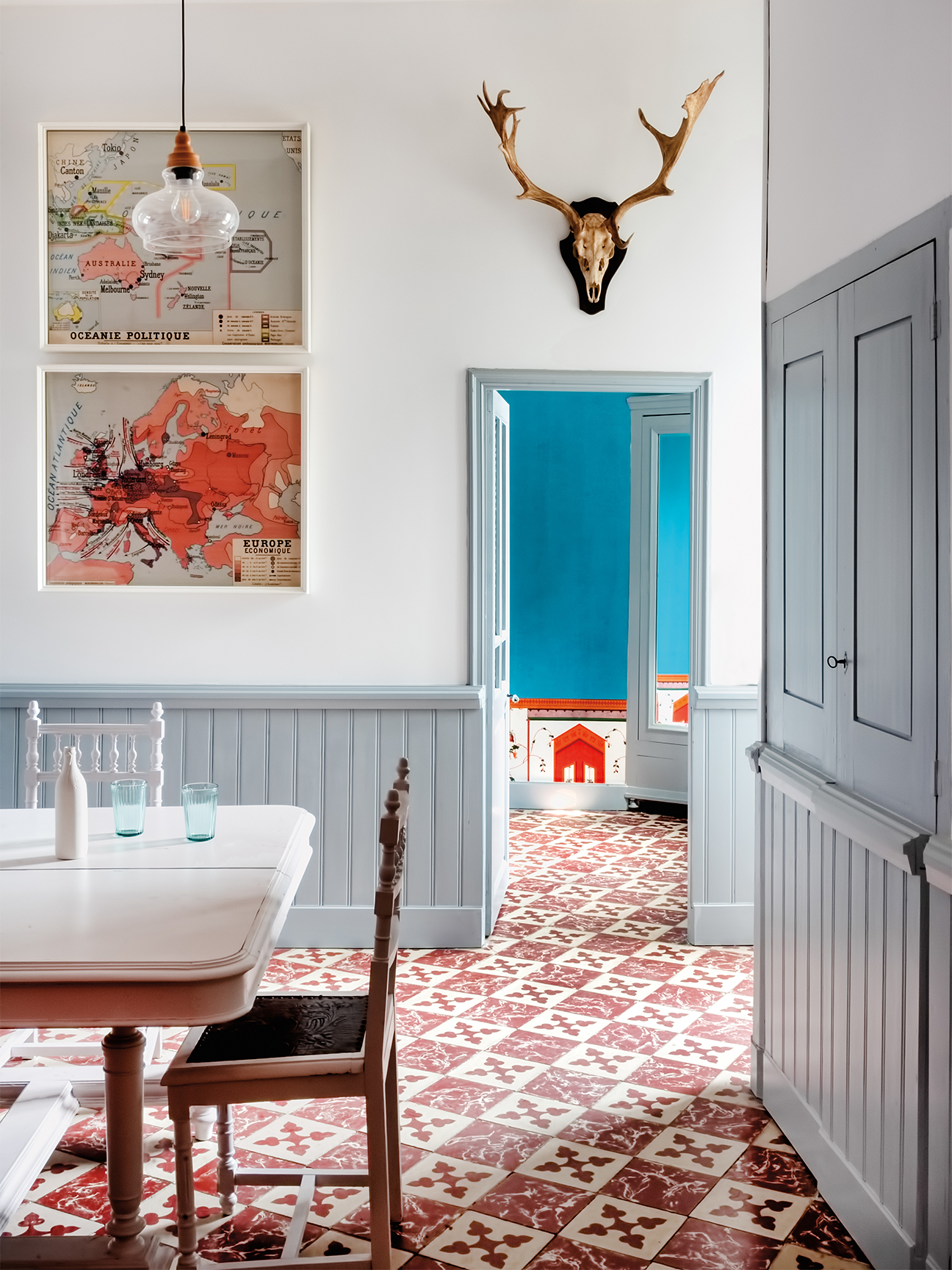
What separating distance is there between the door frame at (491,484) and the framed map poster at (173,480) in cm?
65

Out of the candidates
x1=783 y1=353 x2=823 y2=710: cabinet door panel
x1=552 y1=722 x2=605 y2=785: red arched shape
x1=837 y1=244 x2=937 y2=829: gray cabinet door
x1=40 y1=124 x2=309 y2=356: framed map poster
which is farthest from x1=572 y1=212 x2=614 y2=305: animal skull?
x1=552 y1=722 x2=605 y2=785: red arched shape

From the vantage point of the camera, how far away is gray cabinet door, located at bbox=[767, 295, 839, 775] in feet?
8.65

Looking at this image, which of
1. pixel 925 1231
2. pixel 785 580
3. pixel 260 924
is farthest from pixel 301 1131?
pixel 785 580

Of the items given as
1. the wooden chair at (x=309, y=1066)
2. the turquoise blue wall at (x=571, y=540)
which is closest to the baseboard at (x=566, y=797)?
the turquoise blue wall at (x=571, y=540)

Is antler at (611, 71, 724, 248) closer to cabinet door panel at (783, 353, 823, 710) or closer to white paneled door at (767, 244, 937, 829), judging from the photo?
white paneled door at (767, 244, 937, 829)

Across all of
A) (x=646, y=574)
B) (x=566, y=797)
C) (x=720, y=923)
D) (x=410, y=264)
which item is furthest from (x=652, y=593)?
(x=410, y=264)

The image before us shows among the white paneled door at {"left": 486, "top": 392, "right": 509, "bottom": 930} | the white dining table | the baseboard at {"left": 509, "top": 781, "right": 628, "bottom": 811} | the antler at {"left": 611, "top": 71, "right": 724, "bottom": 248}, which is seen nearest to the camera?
the white dining table

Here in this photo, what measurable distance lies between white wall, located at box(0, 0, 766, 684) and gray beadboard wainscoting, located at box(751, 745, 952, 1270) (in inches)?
65.5

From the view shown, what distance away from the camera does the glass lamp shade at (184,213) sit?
2.49m

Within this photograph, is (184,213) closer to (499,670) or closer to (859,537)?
(859,537)

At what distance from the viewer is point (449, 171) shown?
424 centimetres

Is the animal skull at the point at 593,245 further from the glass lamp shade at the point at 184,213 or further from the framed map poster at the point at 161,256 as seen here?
the glass lamp shade at the point at 184,213

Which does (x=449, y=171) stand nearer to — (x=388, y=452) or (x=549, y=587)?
(x=388, y=452)

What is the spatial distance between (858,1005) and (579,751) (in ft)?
15.0
